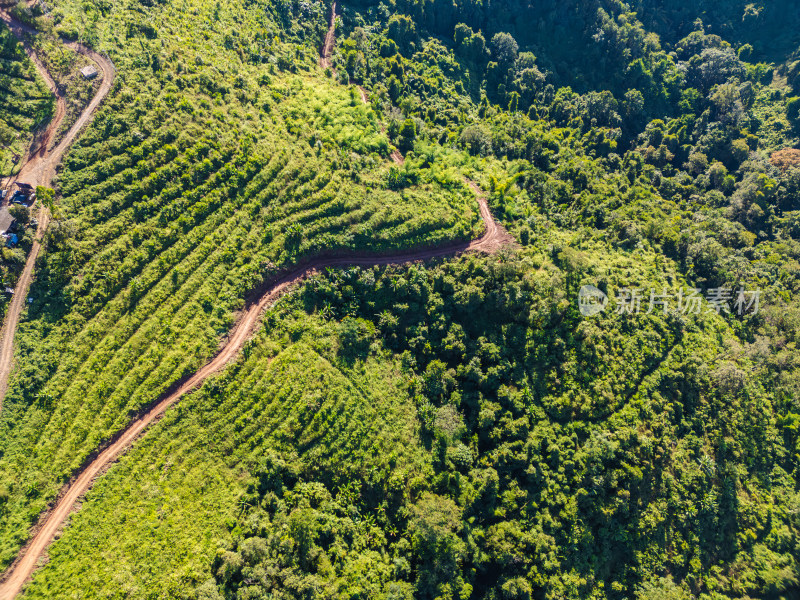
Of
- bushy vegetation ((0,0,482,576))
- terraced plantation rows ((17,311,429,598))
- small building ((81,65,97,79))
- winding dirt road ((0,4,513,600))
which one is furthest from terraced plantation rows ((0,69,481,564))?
small building ((81,65,97,79))

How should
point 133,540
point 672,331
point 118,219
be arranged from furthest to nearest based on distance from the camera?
point 672,331, point 118,219, point 133,540

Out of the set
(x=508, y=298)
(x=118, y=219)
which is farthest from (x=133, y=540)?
(x=508, y=298)

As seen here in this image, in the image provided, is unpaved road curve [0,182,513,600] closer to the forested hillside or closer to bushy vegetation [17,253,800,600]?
the forested hillside

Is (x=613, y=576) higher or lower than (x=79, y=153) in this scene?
lower

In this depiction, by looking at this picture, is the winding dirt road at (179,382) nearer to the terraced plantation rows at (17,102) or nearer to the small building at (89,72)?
the small building at (89,72)

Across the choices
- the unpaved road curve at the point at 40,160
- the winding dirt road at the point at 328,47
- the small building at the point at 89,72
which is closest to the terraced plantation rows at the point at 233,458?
the unpaved road curve at the point at 40,160

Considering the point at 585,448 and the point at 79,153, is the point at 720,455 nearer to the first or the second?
the point at 585,448
